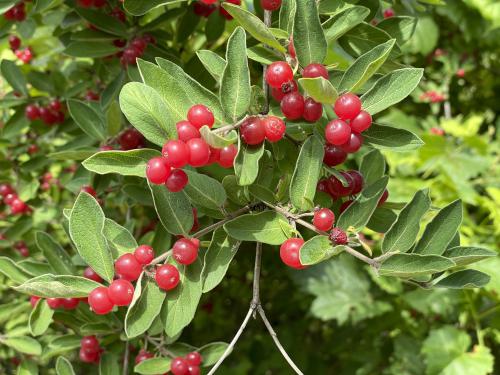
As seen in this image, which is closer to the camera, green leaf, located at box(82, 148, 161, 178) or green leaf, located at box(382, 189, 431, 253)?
green leaf, located at box(82, 148, 161, 178)

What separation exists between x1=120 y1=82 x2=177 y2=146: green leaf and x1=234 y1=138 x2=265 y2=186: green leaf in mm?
108

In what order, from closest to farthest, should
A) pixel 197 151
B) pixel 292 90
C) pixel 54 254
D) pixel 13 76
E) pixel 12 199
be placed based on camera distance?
pixel 197 151, pixel 292 90, pixel 54 254, pixel 13 76, pixel 12 199

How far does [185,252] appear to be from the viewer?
0.98 meters

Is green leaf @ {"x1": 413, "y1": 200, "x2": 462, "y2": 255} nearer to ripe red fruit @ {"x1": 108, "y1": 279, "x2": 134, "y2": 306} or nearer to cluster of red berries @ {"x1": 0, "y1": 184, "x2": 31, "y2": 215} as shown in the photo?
ripe red fruit @ {"x1": 108, "y1": 279, "x2": 134, "y2": 306}

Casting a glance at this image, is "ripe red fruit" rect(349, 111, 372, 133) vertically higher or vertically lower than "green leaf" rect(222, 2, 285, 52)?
lower

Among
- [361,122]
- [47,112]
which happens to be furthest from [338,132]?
[47,112]

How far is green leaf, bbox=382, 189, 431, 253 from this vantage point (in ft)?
3.20

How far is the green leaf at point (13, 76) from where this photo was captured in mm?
1538

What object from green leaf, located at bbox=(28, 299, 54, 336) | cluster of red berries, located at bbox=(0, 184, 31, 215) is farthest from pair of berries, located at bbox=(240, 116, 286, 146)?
cluster of red berries, located at bbox=(0, 184, 31, 215)

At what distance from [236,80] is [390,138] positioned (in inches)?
11.2

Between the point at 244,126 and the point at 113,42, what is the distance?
2.15ft

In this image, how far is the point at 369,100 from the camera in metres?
0.94

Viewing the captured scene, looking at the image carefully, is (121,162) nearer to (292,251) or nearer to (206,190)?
(206,190)

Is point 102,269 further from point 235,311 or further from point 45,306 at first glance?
point 235,311
